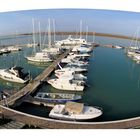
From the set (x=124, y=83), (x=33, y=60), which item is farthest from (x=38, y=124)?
(x=33, y=60)

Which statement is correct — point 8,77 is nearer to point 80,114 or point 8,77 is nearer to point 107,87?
point 107,87

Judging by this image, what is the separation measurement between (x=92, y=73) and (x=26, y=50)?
3808 millimetres

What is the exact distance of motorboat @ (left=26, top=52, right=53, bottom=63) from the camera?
956cm

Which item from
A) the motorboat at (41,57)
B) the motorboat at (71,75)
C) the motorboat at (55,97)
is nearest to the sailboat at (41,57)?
the motorboat at (41,57)

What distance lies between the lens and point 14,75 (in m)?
7.62

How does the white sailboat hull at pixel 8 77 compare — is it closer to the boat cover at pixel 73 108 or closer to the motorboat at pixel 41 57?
the motorboat at pixel 41 57

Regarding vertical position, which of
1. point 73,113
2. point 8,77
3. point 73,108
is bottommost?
point 8,77

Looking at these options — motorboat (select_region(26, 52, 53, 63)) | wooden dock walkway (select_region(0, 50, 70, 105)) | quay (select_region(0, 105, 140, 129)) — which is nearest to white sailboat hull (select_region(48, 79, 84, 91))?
wooden dock walkway (select_region(0, 50, 70, 105))

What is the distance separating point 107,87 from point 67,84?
1029 millimetres

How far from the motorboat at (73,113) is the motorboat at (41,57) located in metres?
4.79

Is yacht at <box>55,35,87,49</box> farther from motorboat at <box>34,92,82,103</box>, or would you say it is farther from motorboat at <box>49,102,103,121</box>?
motorboat at <box>49,102,103,121</box>

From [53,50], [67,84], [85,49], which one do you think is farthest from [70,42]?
[67,84]

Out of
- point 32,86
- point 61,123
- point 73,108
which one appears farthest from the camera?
point 32,86

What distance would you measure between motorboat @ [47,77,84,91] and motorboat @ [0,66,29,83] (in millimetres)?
852
